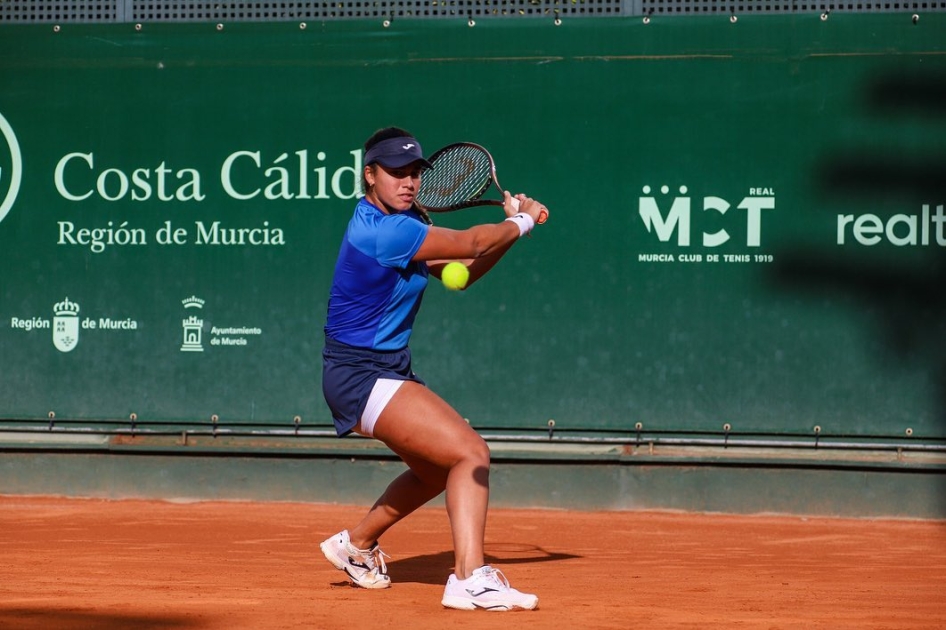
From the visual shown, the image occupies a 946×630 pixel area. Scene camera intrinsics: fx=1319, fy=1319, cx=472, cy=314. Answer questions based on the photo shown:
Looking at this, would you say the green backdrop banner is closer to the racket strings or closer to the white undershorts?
the racket strings

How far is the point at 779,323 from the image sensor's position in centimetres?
770

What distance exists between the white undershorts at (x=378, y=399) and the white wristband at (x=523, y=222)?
698mm

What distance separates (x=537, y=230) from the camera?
7.91 metres

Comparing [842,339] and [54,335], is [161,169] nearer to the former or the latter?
[54,335]

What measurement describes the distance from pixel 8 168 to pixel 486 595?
5.17 meters

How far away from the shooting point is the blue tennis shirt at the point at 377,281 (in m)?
4.61

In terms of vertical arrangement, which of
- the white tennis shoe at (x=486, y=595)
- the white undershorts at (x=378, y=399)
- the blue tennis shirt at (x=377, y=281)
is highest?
the blue tennis shirt at (x=377, y=281)

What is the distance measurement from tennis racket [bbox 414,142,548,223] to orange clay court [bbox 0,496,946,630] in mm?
1548

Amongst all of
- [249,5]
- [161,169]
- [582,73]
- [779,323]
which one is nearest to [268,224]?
[161,169]

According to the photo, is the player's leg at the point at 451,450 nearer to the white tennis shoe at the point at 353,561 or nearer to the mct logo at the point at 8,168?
the white tennis shoe at the point at 353,561

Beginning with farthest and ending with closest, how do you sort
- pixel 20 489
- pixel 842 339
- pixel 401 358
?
pixel 20 489
pixel 842 339
pixel 401 358

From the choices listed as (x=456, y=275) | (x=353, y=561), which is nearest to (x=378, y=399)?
(x=456, y=275)

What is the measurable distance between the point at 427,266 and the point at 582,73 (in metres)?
3.31

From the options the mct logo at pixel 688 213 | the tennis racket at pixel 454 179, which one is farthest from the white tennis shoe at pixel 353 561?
the mct logo at pixel 688 213
